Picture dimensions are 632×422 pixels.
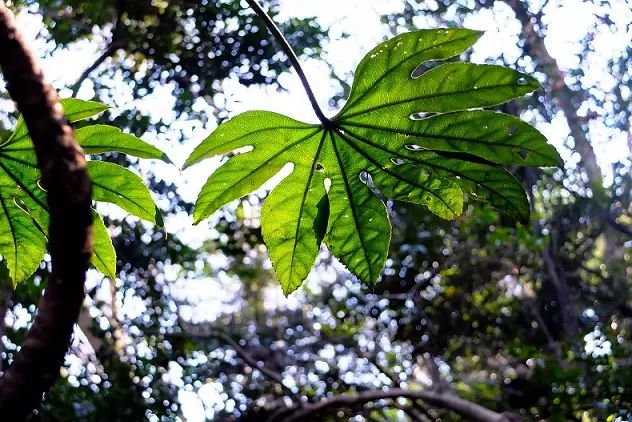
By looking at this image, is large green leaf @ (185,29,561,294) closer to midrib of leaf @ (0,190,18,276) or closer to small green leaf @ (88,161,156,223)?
small green leaf @ (88,161,156,223)

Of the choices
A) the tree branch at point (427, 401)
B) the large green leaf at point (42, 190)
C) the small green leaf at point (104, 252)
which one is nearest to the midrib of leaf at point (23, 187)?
the large green leaf at point (42, 190)

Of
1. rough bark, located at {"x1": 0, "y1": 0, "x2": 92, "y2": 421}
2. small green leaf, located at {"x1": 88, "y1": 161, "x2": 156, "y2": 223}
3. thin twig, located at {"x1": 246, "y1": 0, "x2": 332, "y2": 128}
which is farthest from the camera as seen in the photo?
small green leaf, located at {"x1": 88, "y1": 161, "x2": 156, "y2": 223}

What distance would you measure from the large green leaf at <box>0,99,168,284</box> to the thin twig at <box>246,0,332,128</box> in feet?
0.86

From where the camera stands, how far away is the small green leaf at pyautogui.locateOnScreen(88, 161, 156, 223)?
117 centimetres

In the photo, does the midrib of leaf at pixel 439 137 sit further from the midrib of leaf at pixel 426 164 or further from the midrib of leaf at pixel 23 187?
the midrib of leaf at pixel 23 187

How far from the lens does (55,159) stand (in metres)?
0.43

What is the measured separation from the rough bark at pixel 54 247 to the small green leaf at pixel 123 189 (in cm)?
72

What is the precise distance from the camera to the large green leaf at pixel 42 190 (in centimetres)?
112

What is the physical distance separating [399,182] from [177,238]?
7.50 feet

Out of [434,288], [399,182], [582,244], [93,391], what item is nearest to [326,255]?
[434,288]

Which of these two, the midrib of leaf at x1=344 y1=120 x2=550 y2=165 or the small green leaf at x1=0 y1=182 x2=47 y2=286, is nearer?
the midrib of leaf at x1=344 y1=120 x2=550 y2=165

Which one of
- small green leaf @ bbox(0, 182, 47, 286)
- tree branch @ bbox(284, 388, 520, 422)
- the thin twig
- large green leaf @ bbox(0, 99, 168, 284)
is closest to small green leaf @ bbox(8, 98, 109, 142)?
large green leaf @ bbox(0, 99, 168, 284)

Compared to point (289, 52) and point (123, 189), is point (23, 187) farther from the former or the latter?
point (289, 52)

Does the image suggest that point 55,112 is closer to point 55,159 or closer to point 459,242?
point 55,159
